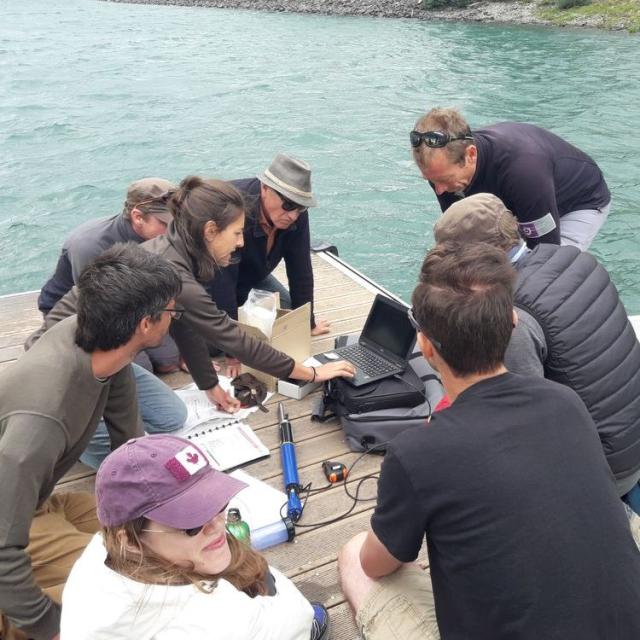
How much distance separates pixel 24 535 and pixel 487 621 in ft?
4.05

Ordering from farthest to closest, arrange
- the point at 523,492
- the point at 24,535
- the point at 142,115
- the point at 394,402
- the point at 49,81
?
the point at 49,81 < the point at 142,115 < the point at 394,402 < the point at 24,535 < the point at 523,492

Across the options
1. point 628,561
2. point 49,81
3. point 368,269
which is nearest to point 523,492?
point 628,561

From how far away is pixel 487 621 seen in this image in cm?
128

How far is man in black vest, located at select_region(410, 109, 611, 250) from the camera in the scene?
2.89 m

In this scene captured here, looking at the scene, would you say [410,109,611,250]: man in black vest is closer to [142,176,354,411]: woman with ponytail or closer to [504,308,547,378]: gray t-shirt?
[142,176,354,411]: woman with ponytail

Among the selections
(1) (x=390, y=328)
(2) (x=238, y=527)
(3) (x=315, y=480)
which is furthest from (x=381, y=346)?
(2) (x=238, y=527)

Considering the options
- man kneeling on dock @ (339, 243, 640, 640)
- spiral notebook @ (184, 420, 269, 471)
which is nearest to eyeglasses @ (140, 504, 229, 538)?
man kneeling on dock @ (339, 243, 640, 640)

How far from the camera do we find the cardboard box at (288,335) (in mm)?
3129

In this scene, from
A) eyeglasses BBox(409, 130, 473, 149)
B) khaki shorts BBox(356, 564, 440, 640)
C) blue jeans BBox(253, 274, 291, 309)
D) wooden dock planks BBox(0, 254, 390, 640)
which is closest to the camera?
khaki shorts BBox(356, 564, 440, 640)

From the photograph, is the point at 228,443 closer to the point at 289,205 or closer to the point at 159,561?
the point at 289,205

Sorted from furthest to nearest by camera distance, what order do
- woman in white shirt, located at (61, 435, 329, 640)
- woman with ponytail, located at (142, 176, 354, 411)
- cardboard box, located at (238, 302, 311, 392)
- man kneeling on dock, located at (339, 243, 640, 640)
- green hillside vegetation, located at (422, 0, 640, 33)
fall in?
1. green hillside vegetation, located at (422, 0, 640, 33)
2. cardboard box, located at (238, 302, 311, 392)
3. woman with ponytail, located at (142, 176, 354, 411)
4. woman in white shirt, located at (61, 435, 329, 640)
5. man kneeling on dock, located at (339, 243, 640, 640)

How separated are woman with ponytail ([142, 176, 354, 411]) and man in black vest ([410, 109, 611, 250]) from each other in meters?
0.97

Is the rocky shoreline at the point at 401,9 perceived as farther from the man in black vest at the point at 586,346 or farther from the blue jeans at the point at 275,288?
the man in black vest at the point at 586,346

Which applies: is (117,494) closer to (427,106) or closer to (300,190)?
(300,190)
